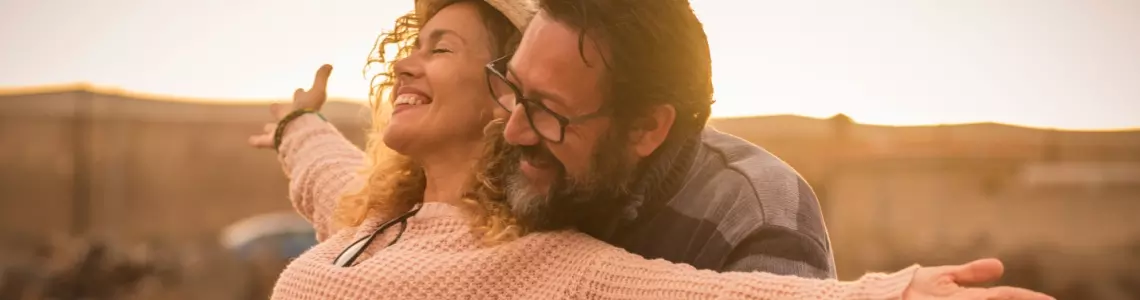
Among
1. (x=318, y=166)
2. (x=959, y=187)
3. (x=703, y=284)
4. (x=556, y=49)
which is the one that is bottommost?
(x=959, y=187)

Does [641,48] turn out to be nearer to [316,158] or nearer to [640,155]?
[640,155]

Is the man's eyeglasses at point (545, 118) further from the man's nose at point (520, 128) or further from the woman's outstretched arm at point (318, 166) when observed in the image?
the woman's outstretched arm at point (318, 166)

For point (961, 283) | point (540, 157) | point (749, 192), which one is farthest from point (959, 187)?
point (961, 283)

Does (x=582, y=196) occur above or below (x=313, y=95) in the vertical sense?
above

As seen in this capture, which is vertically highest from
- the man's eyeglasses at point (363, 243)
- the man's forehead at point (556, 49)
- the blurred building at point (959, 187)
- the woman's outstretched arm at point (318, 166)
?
the man's forehead at point (556, 49)

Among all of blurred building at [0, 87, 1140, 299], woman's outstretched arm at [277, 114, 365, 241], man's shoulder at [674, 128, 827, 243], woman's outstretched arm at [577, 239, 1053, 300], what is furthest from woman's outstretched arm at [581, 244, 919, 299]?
blurred building at [0, 87, 1140, 299]

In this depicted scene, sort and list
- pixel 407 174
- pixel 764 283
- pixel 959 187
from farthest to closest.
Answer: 1. pixel 959 187
2. pixel 407 174
3. pixel 764 283

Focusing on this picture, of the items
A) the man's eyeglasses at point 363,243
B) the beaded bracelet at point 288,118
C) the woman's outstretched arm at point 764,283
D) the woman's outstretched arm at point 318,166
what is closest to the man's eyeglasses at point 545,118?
the woman's outstretched arm at point 764,283

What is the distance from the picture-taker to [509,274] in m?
0.91

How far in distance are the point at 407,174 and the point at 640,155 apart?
356 mm

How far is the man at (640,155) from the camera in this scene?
2.68 feet

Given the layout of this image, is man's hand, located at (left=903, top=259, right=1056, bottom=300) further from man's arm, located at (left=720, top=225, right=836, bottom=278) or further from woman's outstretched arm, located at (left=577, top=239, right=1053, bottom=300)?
man's arm, located at (left=720, top=225, right=836, bottom=278)

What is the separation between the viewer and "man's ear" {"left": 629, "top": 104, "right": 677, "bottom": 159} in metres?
0.84

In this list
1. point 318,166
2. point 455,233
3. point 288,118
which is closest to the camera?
point 455,233
